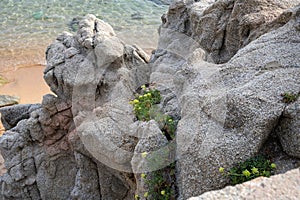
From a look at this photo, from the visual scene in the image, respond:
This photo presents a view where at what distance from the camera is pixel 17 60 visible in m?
16.9

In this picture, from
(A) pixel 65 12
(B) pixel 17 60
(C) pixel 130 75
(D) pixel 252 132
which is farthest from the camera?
(A) pixel 65 12

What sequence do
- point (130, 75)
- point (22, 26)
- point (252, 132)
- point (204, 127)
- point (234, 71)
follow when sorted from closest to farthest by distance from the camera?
point (252, 132), point (204, 127), point (234, 71), point (130, 75), point (22, 26)

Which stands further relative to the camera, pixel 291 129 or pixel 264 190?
pixel 291 129

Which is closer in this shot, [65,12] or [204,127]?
[204,127]

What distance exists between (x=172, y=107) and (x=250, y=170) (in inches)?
86.2

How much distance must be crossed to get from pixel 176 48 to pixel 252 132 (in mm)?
4634

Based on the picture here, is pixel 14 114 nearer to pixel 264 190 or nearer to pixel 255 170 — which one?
pixel 255 170

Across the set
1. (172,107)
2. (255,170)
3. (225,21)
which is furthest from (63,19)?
(255,170)

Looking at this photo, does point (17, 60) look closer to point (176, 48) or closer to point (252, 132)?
point (176, 48)

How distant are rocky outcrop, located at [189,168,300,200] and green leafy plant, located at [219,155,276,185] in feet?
4.10

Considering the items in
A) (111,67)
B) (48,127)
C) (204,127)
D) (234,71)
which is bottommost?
(48,127)

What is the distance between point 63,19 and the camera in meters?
20.5

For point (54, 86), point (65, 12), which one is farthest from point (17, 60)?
point (54, 86)

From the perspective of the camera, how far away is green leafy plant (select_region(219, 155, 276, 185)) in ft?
13.4
